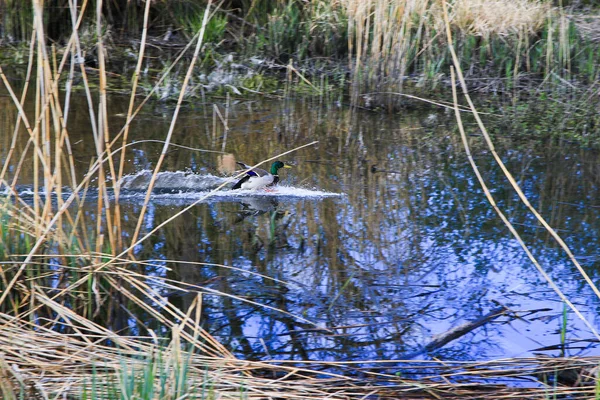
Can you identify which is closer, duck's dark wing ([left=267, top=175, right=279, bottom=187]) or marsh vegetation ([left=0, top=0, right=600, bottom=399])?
marsh vegetation ([left=0, top=0, right=600, bottom=399])

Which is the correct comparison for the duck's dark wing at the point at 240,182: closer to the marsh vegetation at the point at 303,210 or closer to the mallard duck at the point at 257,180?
the mallard duck at the point at 257,180

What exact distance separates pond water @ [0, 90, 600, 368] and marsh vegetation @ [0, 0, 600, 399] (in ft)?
0.07

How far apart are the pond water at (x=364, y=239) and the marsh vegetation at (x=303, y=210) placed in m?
0.02

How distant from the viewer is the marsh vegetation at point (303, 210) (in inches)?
109

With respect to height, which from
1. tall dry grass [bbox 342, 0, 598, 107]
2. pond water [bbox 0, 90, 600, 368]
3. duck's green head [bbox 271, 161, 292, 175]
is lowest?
pond water [bbox 0, 90, 600, 368]

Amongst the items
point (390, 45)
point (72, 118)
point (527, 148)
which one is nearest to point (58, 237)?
point (72, 118)

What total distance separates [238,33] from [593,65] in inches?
180

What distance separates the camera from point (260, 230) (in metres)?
4.68

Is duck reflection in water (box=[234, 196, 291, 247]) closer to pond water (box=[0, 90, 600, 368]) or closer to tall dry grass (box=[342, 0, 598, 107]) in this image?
pond water (box=[0, 90, 600, 368])

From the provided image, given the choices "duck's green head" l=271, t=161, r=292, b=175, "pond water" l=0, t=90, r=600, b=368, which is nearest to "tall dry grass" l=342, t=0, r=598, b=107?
"pond water" l=0, t=90, r=600, b=368

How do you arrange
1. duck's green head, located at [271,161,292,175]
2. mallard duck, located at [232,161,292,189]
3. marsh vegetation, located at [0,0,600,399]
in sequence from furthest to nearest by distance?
duck's green head, located at [271,161,292,175]
mallard duck, located at [232,161,292,189]
marsh vegetation, located at [0,0,600,399]

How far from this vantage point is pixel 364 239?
448cm

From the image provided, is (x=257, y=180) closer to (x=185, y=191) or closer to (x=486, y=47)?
(x=185, y=191)

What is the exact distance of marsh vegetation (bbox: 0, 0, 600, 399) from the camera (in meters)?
2.77
